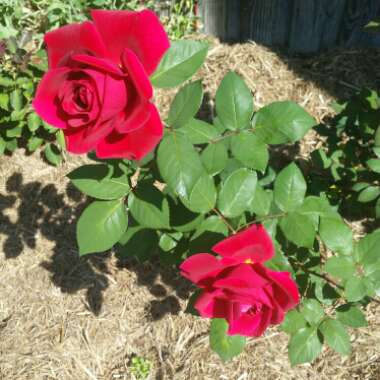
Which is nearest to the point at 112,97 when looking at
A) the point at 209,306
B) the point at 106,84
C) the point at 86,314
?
the point at 106,84

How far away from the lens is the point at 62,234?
265 centimetres

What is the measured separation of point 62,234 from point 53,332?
0.51 metres

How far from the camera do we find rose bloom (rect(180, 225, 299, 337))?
958mm

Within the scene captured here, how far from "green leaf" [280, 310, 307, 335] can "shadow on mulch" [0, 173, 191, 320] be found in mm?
967

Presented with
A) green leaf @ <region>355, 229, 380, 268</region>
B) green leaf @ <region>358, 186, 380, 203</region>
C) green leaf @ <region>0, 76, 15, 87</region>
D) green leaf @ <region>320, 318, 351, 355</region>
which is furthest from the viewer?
green leaf @ <region>0, 76, 15, 87</region>

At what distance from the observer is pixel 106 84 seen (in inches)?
34.5

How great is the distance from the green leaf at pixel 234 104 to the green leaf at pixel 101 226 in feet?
1.17

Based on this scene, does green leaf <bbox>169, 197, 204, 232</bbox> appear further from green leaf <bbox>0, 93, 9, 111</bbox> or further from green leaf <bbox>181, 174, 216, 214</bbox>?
green leaf <bbox>0, 93, 9, 111</bbox>

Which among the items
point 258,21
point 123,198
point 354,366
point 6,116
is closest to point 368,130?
point 354,366

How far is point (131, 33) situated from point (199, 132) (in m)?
0.41

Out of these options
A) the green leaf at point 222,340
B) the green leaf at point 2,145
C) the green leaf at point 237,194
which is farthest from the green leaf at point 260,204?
the green leaf at point 2,145

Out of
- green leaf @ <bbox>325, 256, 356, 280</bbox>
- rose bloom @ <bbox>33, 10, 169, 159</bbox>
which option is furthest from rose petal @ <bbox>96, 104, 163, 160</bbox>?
green leaf @ <bbox>325, 256, 356, 280</bbox>

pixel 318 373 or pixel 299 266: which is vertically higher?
pixel 299 266

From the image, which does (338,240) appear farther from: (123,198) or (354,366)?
(354,366)
